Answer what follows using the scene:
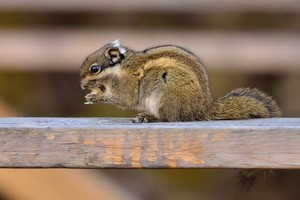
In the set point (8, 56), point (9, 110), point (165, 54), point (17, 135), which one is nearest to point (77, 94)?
point (8, 56)

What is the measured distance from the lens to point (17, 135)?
3617 millimetres

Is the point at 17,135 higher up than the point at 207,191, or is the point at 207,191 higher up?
the point at 17,135

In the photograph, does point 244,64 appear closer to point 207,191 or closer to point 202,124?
point 207,191

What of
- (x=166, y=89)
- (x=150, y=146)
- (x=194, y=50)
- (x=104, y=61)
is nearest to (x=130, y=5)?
(x=194, y=50)

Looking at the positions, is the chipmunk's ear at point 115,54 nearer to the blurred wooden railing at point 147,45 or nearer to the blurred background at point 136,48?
the blurred background at point 136,48

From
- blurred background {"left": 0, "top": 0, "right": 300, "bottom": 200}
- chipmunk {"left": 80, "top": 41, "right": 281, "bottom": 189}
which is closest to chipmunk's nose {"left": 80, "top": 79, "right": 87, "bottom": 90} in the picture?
chipmunk {"left": 80, "top": 41, "right": 281, "bottom": 189}

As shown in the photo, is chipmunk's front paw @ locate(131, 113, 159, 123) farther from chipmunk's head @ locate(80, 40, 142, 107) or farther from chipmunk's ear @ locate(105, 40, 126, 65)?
chipmunk's ear @ locate(105, 40, 126, 65)

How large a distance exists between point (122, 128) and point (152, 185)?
582 cm

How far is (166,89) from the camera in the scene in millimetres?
4332

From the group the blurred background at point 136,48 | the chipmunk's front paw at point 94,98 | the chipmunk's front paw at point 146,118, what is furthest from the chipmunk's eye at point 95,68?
the blurred background at point 136,48

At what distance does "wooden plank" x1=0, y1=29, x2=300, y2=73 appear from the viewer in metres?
8.23

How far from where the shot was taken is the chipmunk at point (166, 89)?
4297 millimetres

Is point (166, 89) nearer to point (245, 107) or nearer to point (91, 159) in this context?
point (245, 107)

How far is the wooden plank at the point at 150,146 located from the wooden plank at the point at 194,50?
4588mm
